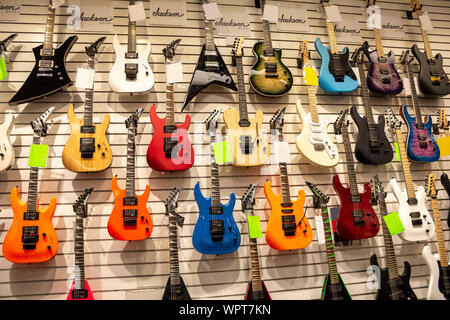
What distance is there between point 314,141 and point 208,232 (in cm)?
112

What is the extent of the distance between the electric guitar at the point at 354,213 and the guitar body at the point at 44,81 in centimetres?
227

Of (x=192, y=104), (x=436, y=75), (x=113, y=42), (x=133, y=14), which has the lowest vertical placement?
(x=192, y=104)

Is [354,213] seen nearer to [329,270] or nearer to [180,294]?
[329,270]

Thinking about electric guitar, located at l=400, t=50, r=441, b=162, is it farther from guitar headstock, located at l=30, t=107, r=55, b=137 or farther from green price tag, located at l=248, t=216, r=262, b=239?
guitar headstock, located at l=30, t=107, r=55, b=137

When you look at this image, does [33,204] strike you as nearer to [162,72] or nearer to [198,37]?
[162,72]

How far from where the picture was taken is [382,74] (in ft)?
10.7

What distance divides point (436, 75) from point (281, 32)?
1489 millimetres

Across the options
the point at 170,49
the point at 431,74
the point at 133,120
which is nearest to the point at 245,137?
the point at 133,120

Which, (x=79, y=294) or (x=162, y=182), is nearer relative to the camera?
(x=79, y=294)

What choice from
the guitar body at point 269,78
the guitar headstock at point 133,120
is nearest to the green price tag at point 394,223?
the guitar body at point 269,78

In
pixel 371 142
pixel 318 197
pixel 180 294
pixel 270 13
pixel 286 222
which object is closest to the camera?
pixel 180 294

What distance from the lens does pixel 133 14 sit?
297cm
